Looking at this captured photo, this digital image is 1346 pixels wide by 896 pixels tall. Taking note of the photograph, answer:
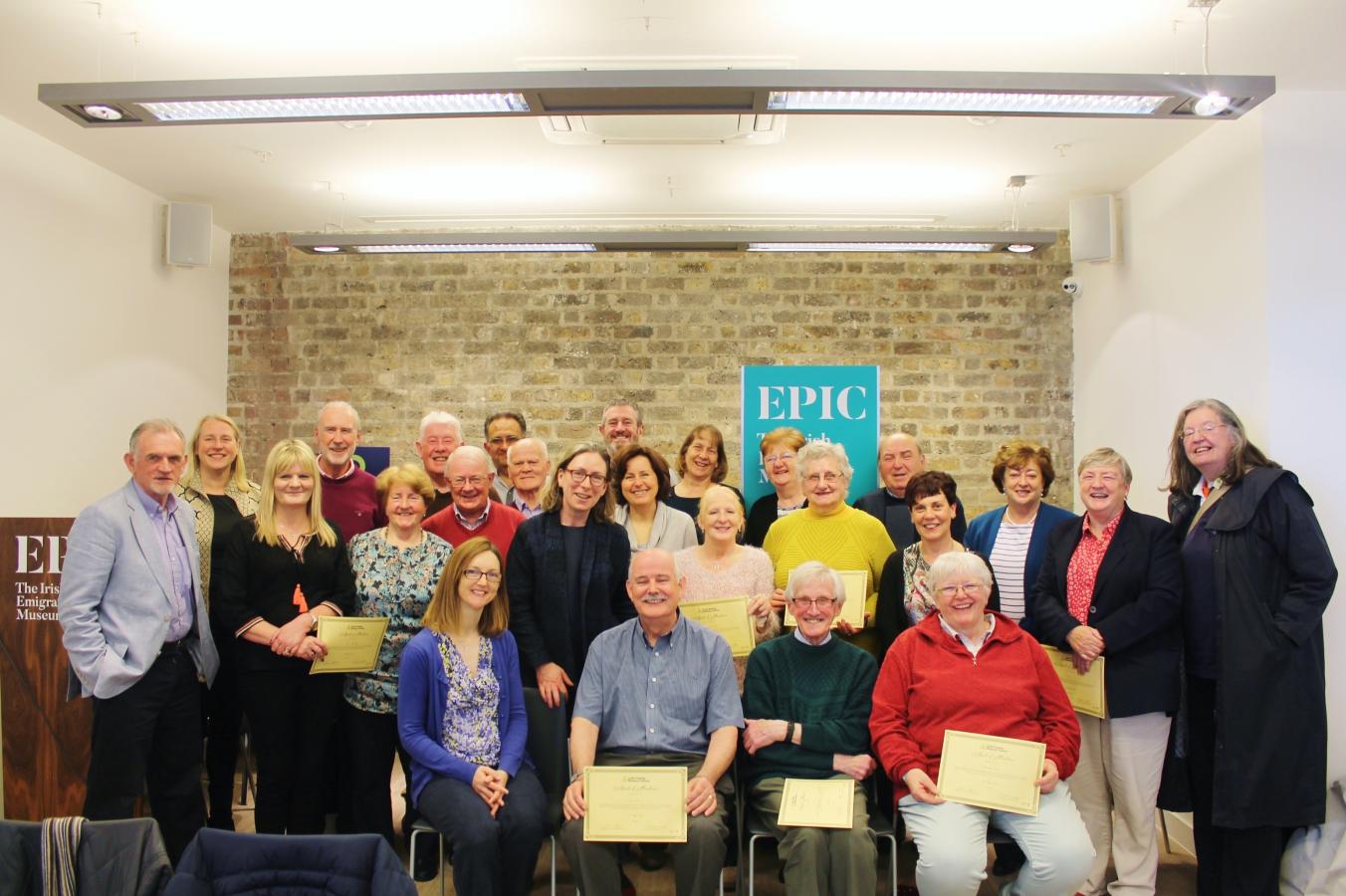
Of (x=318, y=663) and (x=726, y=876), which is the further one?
(x=726, y=876)

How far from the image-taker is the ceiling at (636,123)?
12.5 feet

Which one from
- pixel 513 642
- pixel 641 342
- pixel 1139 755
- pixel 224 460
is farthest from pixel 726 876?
pixel 641 342

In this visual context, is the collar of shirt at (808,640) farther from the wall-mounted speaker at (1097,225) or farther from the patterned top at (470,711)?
the wall-mounted speaker at (1097,225)

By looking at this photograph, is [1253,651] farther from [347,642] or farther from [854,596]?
[347,642]

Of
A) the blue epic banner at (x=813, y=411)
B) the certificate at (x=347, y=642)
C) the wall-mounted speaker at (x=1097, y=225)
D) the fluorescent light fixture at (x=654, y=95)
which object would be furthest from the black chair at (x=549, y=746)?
the wall-mounted speaker at (x=1097, y=225)

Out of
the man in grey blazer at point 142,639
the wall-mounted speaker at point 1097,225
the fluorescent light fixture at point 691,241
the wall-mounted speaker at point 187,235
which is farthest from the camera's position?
the wall-mounted speaker at point 187,235

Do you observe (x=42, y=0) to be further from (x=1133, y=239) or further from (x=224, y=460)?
(x=1133, y=239)

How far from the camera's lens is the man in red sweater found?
13.0 ft

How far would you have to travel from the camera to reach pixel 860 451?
4840mm

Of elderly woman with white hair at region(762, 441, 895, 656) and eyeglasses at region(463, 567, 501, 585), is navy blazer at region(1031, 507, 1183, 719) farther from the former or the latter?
eyeglasses at region(463, 567, 501, 585)

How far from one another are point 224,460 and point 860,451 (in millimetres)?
2774

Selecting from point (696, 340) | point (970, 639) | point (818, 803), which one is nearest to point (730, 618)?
point (818, 803)

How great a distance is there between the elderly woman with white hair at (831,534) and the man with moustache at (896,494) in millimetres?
514

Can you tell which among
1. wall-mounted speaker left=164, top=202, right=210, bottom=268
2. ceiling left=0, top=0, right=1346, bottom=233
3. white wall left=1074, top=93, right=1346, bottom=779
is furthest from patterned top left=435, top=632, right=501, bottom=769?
wall-mounted speaker left=164, top=202, right=210, bottom=268
